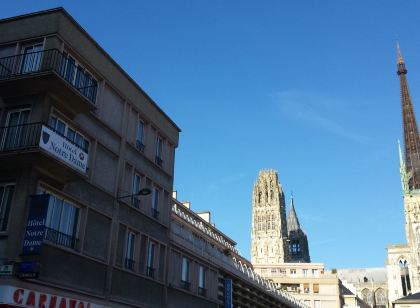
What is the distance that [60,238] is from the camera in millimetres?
20469

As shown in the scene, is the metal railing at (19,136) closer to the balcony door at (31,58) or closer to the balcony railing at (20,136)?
the balcony railing at (20,136)

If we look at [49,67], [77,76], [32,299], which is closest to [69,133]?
[77,76]

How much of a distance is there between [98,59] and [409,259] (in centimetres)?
15167

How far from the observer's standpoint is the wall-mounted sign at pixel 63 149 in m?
19.0

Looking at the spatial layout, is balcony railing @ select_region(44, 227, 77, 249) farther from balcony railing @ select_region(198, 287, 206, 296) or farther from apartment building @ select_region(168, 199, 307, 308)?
balcony railing @ select_region(198, 287, 206, 296)

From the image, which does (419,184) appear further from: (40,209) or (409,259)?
(40,209)

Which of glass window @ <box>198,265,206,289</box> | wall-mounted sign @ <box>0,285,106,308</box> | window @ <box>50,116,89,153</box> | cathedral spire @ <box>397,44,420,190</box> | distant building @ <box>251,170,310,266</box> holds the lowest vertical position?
wall-mounted sign @ <box>0,285,106,308</box>

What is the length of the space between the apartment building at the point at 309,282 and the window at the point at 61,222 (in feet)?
243

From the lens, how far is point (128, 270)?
2486 cm

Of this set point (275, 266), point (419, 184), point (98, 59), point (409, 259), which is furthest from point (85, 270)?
point (419, 184)

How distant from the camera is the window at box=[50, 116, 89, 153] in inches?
831

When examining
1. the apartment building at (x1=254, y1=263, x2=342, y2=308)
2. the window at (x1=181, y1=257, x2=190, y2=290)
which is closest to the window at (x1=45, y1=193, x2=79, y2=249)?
the window at (x1=181, y1=257, x2=190, y2=290)

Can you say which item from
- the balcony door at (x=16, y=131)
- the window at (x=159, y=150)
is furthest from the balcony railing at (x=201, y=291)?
the balcony door at (x=16, y=131)

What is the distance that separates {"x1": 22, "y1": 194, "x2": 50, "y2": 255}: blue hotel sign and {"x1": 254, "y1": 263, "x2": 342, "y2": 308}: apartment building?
77.2m
